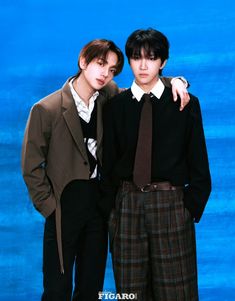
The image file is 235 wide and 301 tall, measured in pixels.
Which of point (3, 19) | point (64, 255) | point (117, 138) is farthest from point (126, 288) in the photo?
point (3, 19)

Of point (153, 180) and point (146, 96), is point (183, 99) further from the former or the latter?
point (153, 180)

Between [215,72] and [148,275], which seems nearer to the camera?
[148,275]

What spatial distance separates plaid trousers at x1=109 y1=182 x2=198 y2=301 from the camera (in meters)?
2.39

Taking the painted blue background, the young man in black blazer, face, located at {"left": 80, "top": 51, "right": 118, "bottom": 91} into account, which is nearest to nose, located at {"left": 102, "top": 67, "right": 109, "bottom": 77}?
face, located at {"left": 80, "top": 51, "right": 118, "bottom": 91}

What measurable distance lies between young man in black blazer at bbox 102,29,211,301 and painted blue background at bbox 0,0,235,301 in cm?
64

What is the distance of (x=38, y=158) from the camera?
2.44m

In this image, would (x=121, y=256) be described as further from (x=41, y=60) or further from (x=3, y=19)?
(x=3, y=19)

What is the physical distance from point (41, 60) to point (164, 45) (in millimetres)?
880

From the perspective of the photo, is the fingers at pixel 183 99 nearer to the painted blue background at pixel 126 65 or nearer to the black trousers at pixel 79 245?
the black trousers at pixel 79 245

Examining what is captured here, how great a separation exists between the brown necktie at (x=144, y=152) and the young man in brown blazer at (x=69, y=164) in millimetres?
178

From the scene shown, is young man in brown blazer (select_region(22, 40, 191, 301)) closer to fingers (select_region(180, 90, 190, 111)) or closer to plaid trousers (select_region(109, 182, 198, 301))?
fingers (select_region(180, 90, 190, 111))

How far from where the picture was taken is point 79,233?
250 centimetres

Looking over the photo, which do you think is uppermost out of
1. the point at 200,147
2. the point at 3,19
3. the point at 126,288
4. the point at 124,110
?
the point at 3,19

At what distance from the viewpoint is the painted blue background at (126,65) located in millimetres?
3041
